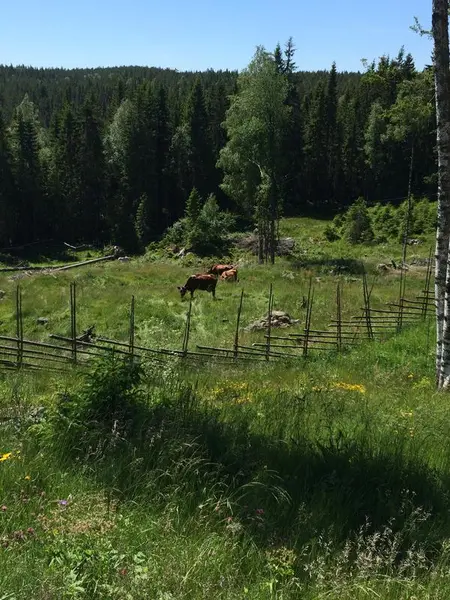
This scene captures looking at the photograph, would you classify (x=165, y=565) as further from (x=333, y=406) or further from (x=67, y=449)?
(x=333, y=406)

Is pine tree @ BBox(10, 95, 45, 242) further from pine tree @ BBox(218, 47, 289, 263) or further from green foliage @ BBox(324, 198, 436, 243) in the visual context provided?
green foliage @ BBox(324, 198, 436, 243)

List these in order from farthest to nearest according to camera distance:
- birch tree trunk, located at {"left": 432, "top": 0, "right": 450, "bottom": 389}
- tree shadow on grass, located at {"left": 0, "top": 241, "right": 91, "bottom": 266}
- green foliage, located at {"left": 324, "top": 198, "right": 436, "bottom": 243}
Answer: tree shadow on grass, located at {"left": 0, "top": 241, "right": 91, "bottom": 266} → green foliage, located at {"left": 324, "top": 198, "right": 436, "bottom": 243} → birch tree trunk, located at {"left": 432, "top": 0, "right": 450, "bottom": 389}

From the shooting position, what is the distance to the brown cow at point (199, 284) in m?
24.1

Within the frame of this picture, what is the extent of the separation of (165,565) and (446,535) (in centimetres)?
201

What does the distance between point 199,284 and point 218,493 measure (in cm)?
2062

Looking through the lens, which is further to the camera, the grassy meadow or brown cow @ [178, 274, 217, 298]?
brown cow @ [178, 274, 217, 298]

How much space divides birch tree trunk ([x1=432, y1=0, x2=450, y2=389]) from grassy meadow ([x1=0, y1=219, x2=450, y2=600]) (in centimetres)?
134

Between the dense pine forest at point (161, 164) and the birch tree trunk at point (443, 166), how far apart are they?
48.3m

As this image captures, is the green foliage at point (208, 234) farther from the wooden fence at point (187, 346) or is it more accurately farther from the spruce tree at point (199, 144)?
the wooden fence at point (187, 346)

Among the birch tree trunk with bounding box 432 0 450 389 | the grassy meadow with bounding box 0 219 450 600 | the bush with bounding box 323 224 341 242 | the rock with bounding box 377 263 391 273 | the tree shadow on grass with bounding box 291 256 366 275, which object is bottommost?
the tree shadow on grass with bounding box 291 256 366 275

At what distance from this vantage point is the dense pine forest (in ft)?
197

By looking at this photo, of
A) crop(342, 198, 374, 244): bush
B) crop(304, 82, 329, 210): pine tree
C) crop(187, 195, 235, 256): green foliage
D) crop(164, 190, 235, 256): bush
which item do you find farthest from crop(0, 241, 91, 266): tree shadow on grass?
crop(304, 82, 329, 210): pine tree

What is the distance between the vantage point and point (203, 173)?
6969 centimetres

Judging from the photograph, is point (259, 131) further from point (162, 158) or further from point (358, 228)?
point (162, 158)
